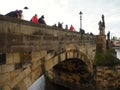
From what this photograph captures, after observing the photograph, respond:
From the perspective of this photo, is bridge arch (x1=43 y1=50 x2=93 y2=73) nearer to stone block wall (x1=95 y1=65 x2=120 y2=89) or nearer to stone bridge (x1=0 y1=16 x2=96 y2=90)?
stone bridge (x1=0 y1=16 x2=96 y2=90)

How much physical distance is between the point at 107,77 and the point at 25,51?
12.6 metres

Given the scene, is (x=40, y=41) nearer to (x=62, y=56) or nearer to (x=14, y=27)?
(x=14, y=27)

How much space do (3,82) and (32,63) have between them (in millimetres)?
1641

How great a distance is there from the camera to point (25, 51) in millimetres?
7773

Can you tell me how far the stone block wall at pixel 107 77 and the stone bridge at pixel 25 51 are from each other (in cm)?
841

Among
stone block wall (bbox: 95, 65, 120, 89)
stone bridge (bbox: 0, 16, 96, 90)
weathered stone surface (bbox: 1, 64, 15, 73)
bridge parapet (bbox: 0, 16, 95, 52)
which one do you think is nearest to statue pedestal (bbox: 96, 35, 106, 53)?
stone block wall (bbox: 95, 65, 120, 89)

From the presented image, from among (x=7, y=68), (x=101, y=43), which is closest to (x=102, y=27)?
(x=101, y=43)

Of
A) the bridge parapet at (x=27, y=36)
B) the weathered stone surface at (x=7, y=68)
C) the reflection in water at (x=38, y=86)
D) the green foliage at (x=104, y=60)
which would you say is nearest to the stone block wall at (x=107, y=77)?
the green foliage at (x=104, y=60)

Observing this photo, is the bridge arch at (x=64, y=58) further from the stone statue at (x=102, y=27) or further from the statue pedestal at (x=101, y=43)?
the stone statue at (x=102, y=27)

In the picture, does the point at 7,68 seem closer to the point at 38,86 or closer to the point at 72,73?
the point at 72,73

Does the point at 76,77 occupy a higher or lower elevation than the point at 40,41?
lower

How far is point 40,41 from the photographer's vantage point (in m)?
8.76

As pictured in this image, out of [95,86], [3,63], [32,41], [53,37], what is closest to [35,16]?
[53,37]

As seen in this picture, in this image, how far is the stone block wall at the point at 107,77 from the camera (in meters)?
19.0
